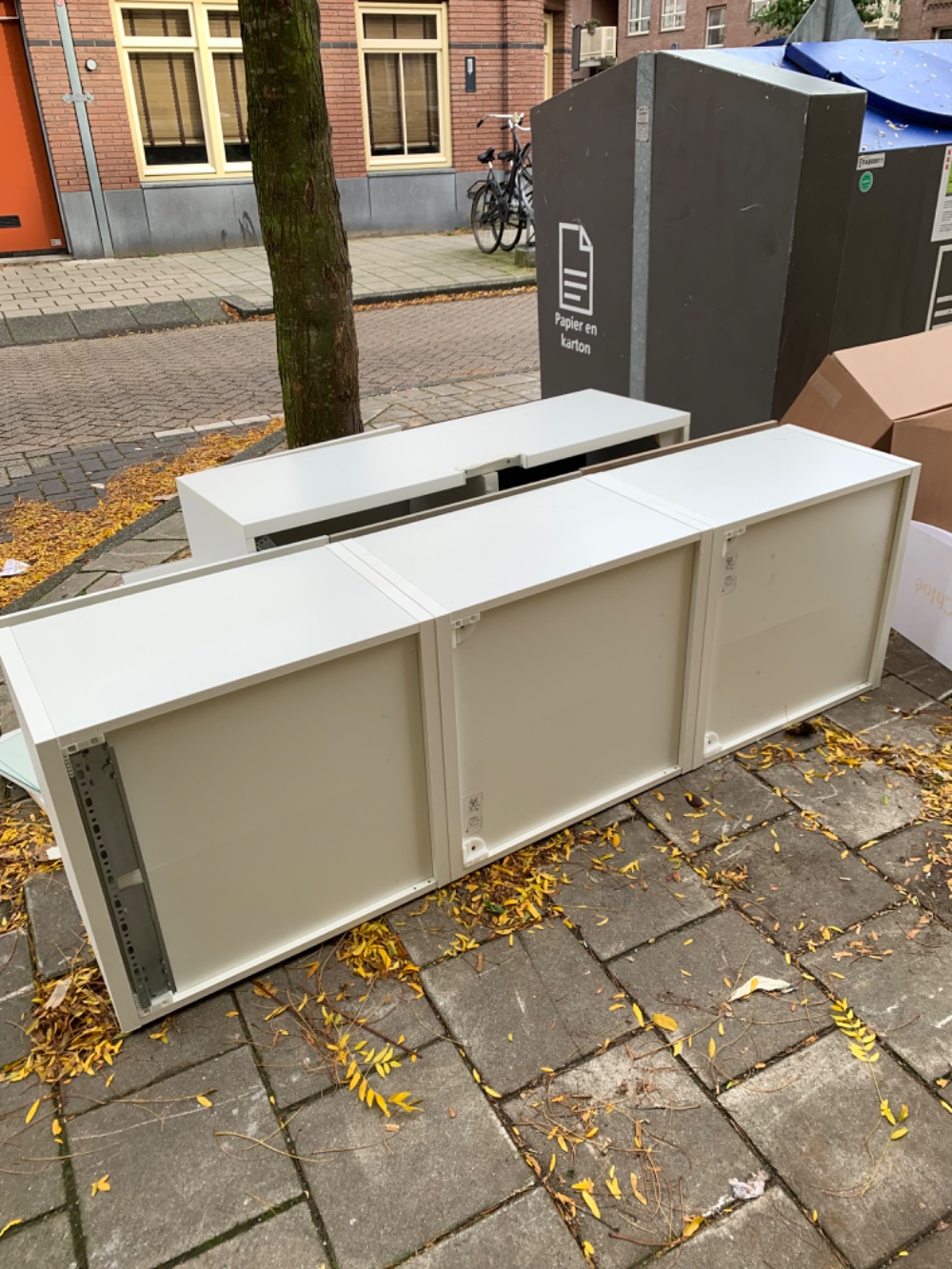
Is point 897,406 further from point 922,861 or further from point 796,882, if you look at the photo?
point 796,882

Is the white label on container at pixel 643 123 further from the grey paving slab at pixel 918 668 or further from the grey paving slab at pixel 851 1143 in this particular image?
the grey paving slab at pixel 851 1143

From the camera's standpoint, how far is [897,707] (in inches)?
142

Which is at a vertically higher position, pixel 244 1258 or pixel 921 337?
pixel 921 337

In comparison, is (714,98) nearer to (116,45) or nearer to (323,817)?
(323,817)

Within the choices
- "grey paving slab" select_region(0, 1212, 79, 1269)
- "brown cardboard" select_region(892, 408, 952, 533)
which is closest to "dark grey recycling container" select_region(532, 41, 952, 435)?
"brown cardboard" select_region(892, 408, 952, 533)

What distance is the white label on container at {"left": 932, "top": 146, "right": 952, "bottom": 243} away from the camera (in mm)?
4426

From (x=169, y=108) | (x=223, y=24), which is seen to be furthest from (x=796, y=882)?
(x=223, y=24)

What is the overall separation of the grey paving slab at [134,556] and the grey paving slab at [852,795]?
3.26 m

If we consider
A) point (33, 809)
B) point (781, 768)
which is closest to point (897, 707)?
point (781, 768)

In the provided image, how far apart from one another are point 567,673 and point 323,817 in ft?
2.60

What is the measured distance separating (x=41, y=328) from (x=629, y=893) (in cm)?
963

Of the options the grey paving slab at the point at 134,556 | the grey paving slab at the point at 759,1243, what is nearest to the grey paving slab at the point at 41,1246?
the grey paving slab at the point at 759,1243

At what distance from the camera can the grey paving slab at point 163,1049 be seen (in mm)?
2320

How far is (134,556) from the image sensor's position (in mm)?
5070
